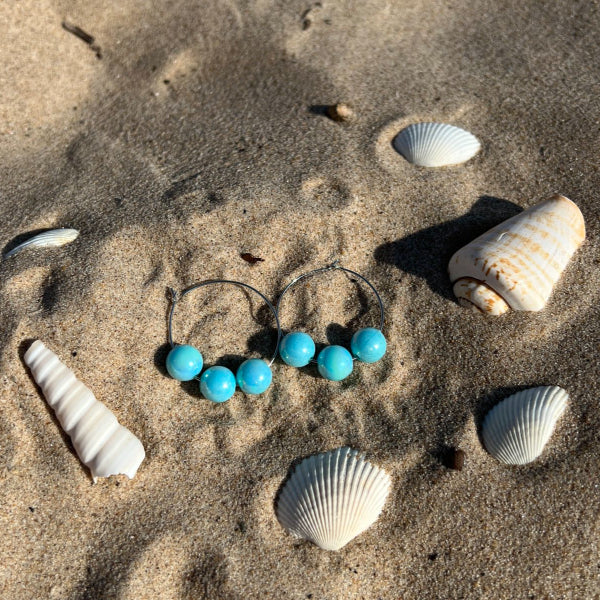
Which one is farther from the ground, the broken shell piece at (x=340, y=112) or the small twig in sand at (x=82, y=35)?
the small twig in sand at (x=82, y=35)

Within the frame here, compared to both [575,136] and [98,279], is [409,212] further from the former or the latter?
[98,279]

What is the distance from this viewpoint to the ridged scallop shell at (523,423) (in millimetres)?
2318

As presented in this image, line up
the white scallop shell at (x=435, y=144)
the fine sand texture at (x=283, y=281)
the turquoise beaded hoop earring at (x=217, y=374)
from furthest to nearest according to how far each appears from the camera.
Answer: the white scallop shell at (x=435, y=144), the turquoise beaded hoop earring at (x=217, y=374), the fine sand texture at (x=283, y=281)

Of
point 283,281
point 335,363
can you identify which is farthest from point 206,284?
point 335,363

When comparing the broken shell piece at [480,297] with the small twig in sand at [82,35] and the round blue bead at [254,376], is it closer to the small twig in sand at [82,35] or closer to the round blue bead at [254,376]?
the round blue bead at [254,376]

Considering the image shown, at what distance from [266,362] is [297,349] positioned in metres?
0.20

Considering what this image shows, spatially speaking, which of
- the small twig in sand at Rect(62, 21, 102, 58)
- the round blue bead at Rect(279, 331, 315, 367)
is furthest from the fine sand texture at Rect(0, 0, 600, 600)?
the round blue bead at Rect(279, 331, 315, 367)

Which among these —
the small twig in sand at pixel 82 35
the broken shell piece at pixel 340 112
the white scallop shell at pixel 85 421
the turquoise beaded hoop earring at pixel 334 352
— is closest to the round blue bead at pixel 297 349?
the turquoise beaded hoop earring at pixel 334 352

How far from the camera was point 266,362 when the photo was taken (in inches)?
103

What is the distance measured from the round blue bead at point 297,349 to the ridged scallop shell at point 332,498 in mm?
422

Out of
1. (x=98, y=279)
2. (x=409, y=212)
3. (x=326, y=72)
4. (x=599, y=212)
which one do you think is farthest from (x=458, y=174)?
(x=98, y=279)

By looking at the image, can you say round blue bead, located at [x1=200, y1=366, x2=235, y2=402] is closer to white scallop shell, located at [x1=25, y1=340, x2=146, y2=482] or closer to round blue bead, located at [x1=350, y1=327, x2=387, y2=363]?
white scallop shell, located at [x1=25, y1=340, x2=146, y2=482]

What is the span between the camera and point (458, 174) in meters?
3.04

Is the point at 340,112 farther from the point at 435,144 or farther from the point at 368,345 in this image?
the point at 368,345
